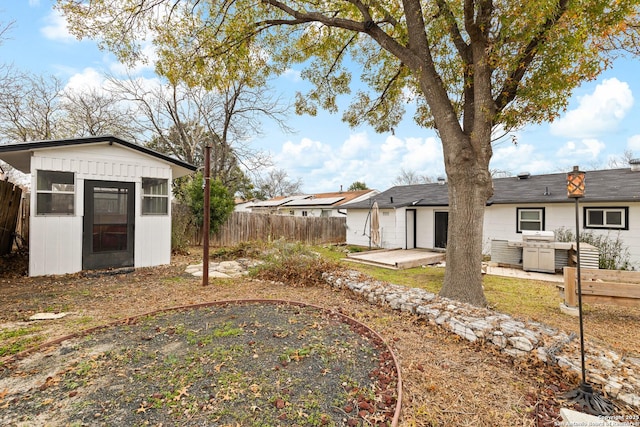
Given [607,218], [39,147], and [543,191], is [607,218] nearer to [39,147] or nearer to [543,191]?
[543,191]

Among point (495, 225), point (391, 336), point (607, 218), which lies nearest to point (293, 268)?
point (391, 336)

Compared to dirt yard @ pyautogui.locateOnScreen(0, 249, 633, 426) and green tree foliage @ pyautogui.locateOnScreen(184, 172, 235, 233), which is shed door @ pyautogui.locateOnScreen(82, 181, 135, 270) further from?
green tree foliage @ pyautogui.locateOnScreen(184, 172, 235, 233)

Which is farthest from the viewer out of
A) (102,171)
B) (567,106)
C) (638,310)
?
(102,171)

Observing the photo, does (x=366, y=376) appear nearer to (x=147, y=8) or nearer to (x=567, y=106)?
(x=567, y=106)

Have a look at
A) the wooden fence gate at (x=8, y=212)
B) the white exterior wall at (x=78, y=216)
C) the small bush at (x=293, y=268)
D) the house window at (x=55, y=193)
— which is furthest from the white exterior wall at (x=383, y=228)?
the wooden fence gate at (x=8, y=212)

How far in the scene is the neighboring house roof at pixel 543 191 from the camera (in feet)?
29.0

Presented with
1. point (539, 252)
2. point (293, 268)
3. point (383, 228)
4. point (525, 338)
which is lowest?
point (525, 338)

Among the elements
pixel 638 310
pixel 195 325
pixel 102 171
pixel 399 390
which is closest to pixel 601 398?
pixel 399 390

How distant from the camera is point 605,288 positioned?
14.5 ft

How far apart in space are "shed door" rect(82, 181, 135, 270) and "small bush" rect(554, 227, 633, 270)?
13.0 m

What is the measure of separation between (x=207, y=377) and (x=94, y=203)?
20.8ft

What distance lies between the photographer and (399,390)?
7.41 ft

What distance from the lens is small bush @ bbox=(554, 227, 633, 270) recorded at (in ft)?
27.7

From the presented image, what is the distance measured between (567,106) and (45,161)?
32.3ft
